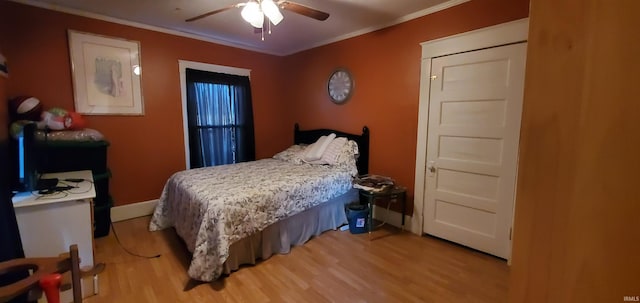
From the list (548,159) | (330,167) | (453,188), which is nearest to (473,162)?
(453,188)

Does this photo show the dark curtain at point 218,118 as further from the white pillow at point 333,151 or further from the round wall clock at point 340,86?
the white pillow at point 333,151

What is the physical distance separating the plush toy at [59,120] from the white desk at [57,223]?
0.98m

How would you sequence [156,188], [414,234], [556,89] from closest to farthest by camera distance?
[556,89]
[414,234]
[156,188]

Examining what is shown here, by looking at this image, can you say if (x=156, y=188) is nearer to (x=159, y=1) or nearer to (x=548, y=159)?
(x=159, y=1)

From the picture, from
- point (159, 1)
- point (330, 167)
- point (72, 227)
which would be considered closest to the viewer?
point (72, 227)

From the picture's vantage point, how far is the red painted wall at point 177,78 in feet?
8.90

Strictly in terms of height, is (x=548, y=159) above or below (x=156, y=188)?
above

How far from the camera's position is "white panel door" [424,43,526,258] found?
2.40 m

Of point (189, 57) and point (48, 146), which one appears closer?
point (48, 146)

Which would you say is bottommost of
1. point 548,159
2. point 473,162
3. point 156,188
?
point 156,188

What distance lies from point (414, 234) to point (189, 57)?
380 cm

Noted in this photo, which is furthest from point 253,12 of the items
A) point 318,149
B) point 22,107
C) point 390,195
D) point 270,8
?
point 22,107

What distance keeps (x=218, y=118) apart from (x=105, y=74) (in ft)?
4.71

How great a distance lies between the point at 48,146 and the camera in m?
2.59
